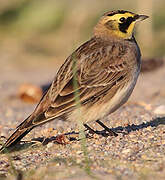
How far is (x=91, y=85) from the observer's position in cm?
440

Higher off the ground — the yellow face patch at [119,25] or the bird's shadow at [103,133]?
the yellow face patch at [119,25]

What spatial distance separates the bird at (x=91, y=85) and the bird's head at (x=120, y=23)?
119 mm

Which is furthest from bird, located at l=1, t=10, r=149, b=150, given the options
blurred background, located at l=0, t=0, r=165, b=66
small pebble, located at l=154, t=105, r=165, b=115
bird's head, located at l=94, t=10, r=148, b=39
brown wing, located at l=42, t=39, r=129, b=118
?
blurred background, located at l=0, t=0, r=165, b=66

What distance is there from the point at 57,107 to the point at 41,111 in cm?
16

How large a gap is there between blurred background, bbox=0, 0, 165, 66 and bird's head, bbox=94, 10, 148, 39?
239 inches

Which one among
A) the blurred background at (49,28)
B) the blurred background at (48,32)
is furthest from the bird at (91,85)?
the blurred background at (49,28)

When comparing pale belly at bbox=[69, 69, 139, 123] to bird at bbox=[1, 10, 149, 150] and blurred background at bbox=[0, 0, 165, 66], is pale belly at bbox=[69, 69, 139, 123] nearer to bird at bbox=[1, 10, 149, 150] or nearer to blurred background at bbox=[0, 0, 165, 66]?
bird at bbox=[1, 10, 149, 150]

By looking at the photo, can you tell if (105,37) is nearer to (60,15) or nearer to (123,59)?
(123,59)

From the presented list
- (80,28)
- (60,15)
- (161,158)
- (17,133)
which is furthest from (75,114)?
(60,15)

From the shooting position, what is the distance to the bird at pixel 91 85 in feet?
13.8

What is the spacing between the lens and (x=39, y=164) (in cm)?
383

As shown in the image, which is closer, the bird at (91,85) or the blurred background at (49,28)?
the bird at (91,85)

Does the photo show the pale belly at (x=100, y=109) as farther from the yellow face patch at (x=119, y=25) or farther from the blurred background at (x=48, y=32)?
the blurred background at (x=48, y=32)

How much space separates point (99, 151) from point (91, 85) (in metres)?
0.63
